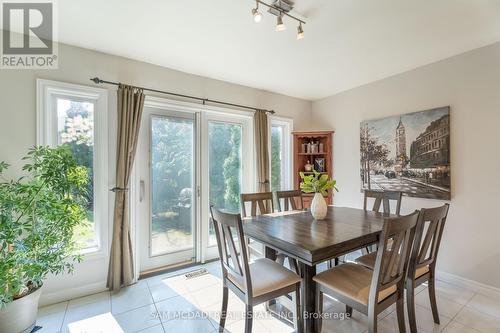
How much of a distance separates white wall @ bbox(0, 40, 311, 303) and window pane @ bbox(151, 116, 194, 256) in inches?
18.8

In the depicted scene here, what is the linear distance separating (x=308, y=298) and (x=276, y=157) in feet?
8.83

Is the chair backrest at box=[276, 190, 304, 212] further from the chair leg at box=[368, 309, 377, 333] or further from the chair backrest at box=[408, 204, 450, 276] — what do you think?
the chair leg at box=[368, 309, 377, 333]

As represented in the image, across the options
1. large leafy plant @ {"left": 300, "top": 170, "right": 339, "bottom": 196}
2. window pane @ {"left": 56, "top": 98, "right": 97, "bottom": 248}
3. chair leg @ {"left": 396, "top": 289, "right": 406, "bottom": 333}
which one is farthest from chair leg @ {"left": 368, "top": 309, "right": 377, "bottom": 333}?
window pane @ {"left": 56, "top": 98, "right": 97, "bottom": 248}

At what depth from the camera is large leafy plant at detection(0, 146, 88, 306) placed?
5.59 feet

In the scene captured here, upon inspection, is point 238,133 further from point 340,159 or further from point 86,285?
point 86,285

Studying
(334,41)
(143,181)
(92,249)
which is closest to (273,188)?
(143,181)

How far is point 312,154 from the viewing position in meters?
4.24

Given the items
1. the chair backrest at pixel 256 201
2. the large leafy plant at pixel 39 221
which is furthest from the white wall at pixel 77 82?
the chair backrest at pixel 256 201

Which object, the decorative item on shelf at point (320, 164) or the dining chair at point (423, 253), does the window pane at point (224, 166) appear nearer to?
the decorative item on shelf at point (320, 164)

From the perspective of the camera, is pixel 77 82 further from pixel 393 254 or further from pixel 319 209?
pixel 393 254

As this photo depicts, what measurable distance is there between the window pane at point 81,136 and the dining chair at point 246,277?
5.40 feet

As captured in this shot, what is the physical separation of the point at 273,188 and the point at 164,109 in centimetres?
217

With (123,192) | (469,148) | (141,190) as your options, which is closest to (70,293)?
(123,192)

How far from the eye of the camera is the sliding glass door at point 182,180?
2932mm
